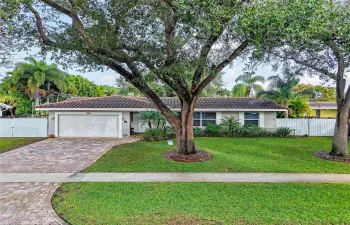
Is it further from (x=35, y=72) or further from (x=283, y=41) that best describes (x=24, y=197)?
(x=35, y=72)

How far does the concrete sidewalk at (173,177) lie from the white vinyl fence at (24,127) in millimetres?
10624

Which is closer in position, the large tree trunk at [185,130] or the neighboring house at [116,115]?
the large tree trunk at [185,130]

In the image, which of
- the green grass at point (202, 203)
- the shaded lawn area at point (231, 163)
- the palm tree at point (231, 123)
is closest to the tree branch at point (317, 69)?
the shaded lawn area at point (231, 163)

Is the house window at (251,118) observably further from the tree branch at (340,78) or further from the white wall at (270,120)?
the tree branch at (340,78)

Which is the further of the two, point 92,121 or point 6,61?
point 92,121

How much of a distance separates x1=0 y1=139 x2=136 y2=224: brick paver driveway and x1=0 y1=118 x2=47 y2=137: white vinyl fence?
513cm

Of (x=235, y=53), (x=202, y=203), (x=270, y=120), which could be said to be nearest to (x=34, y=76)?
(x=235, y=53)

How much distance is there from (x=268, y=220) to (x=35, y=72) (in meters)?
27.5

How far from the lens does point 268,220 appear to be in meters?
4.36

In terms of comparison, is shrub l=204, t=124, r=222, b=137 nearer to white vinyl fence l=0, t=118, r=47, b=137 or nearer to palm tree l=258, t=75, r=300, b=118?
palm tree l=258, t=75, r=300, b=118

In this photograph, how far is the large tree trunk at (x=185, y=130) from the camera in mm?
9953

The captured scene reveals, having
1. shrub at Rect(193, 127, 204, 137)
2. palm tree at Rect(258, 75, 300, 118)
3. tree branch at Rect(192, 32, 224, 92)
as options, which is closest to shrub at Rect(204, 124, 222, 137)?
shrub at Rect(193, 127, 204, 137)

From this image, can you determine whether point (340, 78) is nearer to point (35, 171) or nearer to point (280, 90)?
point (280, 90)

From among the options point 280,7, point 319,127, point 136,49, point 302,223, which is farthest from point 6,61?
point 319,127
